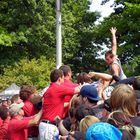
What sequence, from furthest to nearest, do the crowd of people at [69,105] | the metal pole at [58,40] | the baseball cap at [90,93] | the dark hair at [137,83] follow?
the metal pole at [58,40] < the dark hair at [137,83] < the baseball cap at [90,93] < the crowd of people at [69,105]

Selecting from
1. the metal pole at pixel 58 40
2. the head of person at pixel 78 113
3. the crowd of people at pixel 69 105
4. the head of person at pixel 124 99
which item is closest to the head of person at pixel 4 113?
the crowd of people at pixel 69 105

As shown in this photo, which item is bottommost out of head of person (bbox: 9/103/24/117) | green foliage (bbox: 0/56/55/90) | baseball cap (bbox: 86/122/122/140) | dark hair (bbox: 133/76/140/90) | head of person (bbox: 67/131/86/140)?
green foliage (bbox: 0/56/55/90)

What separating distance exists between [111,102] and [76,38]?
150 feet

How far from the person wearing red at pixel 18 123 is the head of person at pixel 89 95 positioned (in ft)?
4.97

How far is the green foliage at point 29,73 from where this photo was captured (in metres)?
38.4

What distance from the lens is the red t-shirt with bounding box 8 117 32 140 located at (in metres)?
8.48

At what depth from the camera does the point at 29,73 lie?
39812 millimetres

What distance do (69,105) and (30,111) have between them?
1.03 meters

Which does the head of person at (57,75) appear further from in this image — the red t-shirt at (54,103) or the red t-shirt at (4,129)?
the red t-shirt at (4,129)

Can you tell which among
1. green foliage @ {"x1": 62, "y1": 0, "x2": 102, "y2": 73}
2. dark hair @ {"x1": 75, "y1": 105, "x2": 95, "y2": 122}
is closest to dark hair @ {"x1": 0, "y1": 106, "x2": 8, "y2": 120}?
dark hair @ {"x1": 75, "y1": 105, "x2": 95, "y2": 122}

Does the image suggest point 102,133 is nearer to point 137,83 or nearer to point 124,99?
point 124,99

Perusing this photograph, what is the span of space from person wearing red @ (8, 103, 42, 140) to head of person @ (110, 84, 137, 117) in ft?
8.67

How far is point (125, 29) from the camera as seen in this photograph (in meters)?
38.6

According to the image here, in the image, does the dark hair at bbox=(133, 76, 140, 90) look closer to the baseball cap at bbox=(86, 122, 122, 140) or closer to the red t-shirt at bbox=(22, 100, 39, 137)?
the red t-shirt at bbox=(22, 100, 39, 137)
